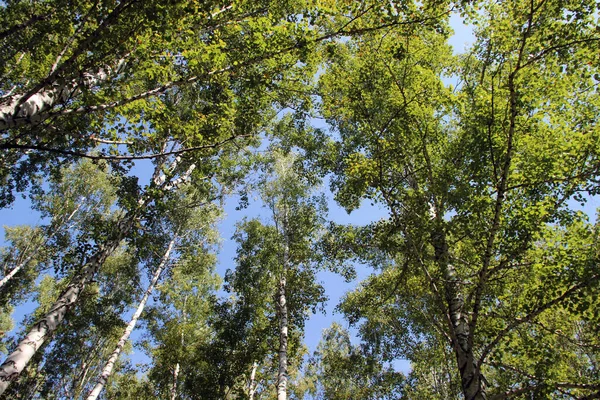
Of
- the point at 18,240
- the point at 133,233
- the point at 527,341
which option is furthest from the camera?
the point at 18,240

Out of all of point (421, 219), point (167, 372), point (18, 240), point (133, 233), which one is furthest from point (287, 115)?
point (18, 240)

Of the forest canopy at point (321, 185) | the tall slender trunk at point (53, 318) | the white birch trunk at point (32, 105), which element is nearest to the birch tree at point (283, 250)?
the forest canopy at point (321, 185)

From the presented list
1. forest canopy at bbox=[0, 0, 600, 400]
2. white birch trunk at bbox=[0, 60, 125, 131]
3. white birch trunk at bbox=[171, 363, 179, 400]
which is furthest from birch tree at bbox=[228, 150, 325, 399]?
white birch trunk at bbox=[0, 60, 125, 131]

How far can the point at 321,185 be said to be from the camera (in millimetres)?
16547

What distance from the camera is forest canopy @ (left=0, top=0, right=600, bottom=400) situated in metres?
4.84

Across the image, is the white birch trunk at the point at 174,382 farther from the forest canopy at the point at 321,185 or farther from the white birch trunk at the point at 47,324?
the white birch trunk at the point at 47,324

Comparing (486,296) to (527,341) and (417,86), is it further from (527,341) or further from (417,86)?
(417,86)

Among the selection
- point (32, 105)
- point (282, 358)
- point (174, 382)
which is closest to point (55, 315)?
point (32, 105)

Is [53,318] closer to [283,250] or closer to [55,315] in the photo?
[55,315]

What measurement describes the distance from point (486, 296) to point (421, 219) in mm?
3480

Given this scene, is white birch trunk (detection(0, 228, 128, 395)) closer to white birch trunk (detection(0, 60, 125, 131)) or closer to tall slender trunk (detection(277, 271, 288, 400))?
white birch trunk (detection(0, 60, 125, 131))

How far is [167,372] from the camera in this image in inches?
560

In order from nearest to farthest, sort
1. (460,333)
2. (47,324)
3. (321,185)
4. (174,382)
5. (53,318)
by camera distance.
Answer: (460,333)
(47,324)
(53,318)
(174,382)
(321,185)

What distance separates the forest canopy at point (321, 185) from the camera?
4.84 meters
